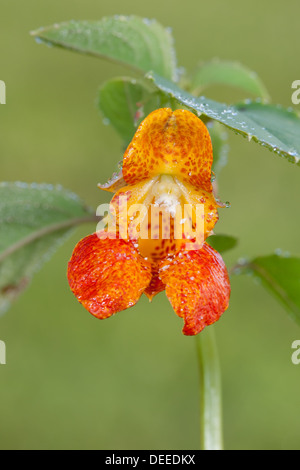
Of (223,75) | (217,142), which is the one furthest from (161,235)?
(223,75)

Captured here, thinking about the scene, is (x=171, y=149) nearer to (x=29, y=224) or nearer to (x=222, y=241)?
(x=222, y=241)

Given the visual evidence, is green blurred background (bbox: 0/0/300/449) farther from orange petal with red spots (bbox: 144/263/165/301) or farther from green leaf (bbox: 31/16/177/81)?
orange petal with red spots (bbox: 144/263/165/301)

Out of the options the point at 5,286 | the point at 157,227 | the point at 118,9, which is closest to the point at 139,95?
the point at 157,227

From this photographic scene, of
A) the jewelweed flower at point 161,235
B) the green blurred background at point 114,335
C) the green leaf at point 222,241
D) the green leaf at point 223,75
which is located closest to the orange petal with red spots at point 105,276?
the jewelweed flower at point 161,235

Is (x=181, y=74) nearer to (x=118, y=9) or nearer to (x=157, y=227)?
(x=157, y=227)

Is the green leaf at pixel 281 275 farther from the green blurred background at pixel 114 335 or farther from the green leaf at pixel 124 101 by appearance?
the green blurred background at pixel 114 335

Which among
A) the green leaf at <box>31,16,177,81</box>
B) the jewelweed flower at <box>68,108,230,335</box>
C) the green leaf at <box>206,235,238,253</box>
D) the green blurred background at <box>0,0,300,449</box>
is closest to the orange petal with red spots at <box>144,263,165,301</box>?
the jewelweed flower at <box>68,108,230,335</box>

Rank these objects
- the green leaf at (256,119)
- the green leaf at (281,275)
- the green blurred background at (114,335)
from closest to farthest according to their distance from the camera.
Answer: the green leaf at (256,119), the green leaf at (281,275), the green blurred background at (114,335)
